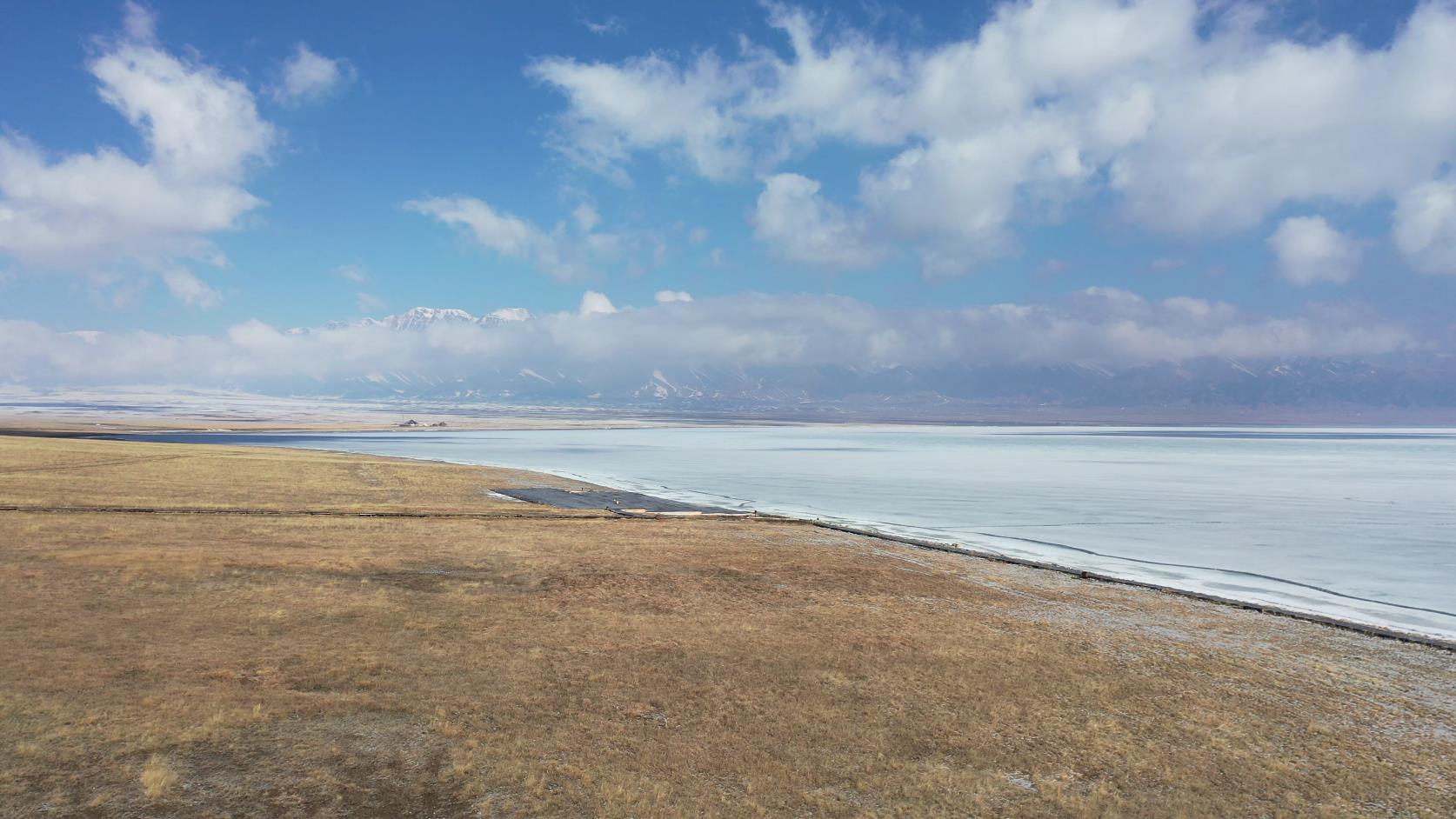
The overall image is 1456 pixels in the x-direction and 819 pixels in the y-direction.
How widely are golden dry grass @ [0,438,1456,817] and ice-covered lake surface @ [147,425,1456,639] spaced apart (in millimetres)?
4658

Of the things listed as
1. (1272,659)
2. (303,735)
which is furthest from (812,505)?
(303,735)

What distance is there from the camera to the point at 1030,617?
50.4 ft

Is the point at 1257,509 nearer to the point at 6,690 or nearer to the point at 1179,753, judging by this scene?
the point at 1179,753

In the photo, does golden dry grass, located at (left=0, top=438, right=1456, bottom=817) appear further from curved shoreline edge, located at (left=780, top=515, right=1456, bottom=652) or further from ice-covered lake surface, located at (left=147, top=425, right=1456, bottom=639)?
ice-covered lake surface, located at (left=147, top=425, right=1456, bottom=639)

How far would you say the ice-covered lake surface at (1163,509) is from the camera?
2036cm

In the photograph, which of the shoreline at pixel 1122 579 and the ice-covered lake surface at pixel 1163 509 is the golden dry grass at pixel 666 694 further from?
the ice-covered lake surface at pixel 1163 509

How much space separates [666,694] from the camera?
10.7m

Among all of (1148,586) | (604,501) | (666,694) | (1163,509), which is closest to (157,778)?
(666,694)

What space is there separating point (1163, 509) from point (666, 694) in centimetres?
3129

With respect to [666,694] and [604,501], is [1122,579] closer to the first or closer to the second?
[666,694]

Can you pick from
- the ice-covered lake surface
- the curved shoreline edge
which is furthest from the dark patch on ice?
the curved shoreline edge

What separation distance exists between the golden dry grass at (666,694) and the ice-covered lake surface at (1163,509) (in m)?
4.66

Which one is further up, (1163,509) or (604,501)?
(1163,509)

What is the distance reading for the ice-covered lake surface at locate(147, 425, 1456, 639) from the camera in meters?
20.4
